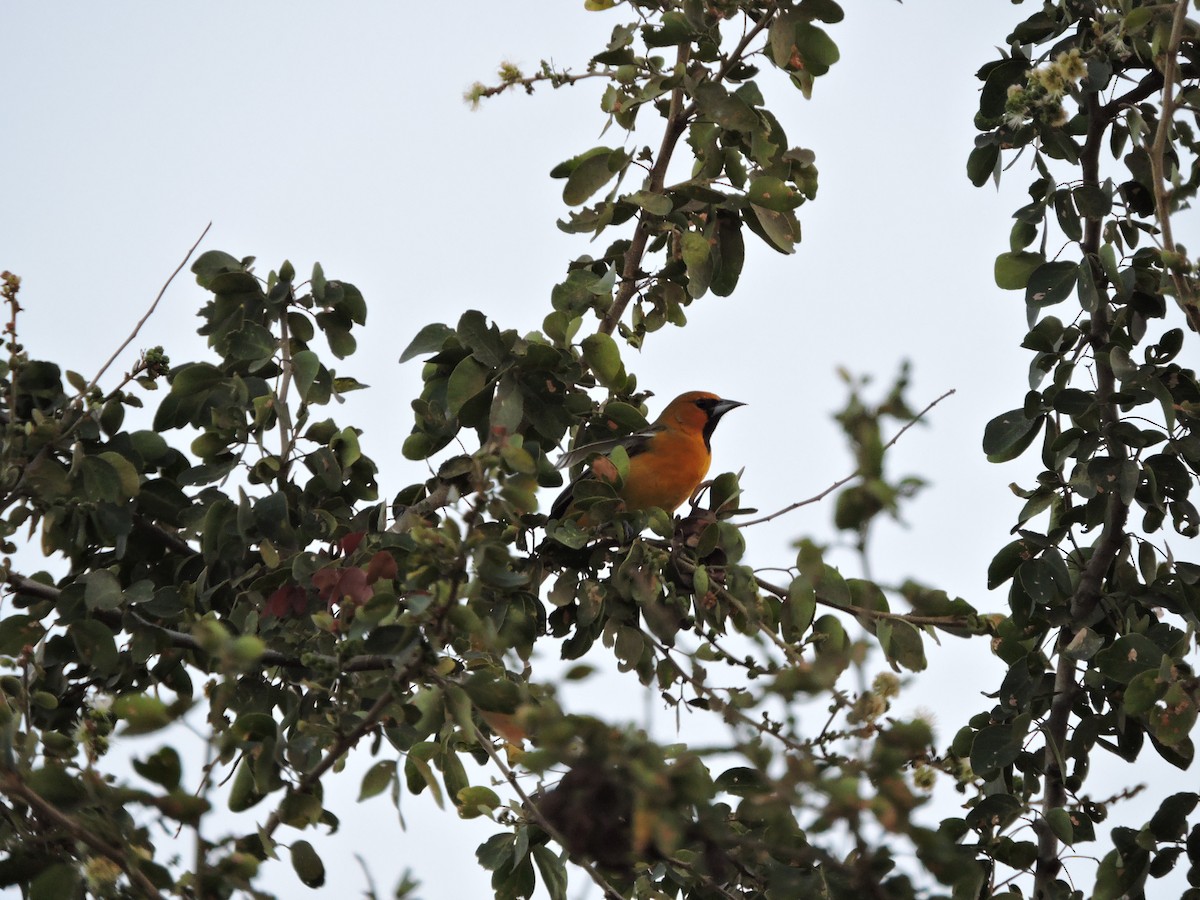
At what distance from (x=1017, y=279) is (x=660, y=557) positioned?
1.12 meters

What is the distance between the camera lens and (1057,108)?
2957 millimetres

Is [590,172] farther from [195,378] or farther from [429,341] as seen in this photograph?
[195,378]

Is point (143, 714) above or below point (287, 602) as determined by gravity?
below

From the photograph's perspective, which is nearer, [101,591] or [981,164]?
[101,591]

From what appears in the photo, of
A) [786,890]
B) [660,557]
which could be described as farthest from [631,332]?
[786,890]

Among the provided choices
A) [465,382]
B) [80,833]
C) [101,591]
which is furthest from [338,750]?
[465,382]

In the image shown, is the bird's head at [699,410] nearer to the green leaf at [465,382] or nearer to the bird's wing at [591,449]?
the bird's wing at [591,449]

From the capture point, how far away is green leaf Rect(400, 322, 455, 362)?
9.73 feet

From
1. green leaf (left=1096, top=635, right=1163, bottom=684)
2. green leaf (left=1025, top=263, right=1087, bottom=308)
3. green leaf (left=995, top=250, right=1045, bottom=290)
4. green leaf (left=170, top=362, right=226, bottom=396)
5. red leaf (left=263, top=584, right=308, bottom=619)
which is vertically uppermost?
green leaf (left=995, top=250, right=1045, bottom=290)

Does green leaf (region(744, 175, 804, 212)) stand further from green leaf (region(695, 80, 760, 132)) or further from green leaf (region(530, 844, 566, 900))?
green leaf (region(530, 844, 566, 900))

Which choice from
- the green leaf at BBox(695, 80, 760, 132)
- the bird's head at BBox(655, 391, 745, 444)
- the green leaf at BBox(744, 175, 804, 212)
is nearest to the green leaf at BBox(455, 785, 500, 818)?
the green leaf at BBox(744, 175, 804, 212)

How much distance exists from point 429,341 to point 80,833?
1587 millimetres

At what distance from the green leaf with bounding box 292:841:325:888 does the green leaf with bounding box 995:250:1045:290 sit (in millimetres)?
2043

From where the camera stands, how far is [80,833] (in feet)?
5.22
